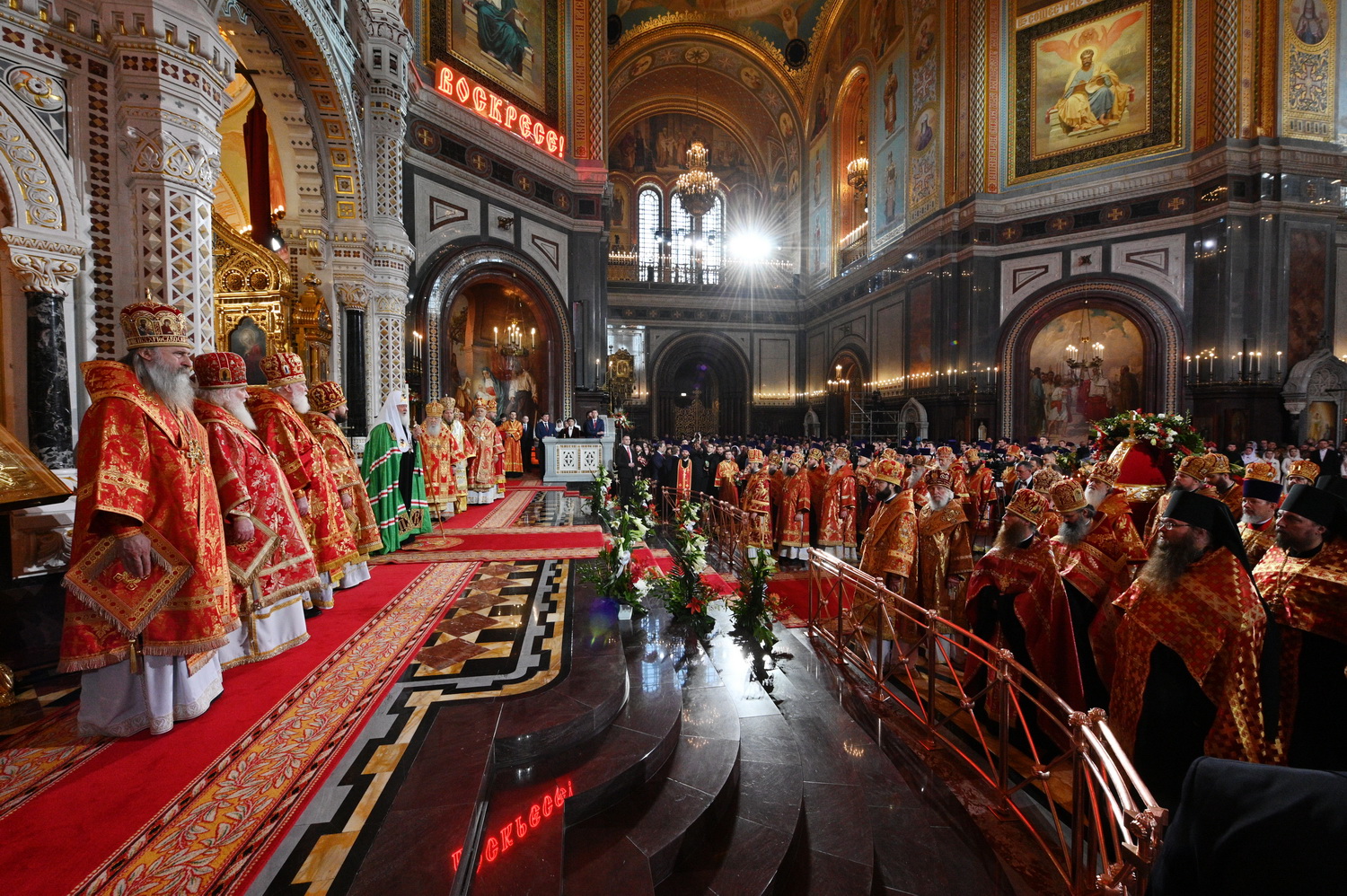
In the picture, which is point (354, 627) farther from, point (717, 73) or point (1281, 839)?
point (717, 73)

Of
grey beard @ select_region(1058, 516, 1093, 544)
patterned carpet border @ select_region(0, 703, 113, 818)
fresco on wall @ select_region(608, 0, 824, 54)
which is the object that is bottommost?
patterned carpet border @ select_region(0, 703, 113, 818)

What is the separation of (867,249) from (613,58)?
13.7m

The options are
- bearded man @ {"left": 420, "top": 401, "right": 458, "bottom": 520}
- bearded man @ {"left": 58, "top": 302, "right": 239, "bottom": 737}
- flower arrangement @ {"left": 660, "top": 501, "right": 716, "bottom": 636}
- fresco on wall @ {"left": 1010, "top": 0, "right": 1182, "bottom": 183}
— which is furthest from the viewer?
fresco on wall @ {"left": 1010, "top": 0, "right": 1182, "bottom": 183}

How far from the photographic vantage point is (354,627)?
3.84 m

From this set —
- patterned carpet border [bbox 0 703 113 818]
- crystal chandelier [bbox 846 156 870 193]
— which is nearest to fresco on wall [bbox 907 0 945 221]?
crystal chandelier [bbox 846 156 870 193]

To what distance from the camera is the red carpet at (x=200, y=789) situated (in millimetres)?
1717

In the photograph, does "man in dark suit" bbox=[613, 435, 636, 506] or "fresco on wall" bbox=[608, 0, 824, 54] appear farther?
"fresco on wall" bbox=[608, 0, 824, 54]

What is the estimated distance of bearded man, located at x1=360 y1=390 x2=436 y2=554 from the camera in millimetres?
6242

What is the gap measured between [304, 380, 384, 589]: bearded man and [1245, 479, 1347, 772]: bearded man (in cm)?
597

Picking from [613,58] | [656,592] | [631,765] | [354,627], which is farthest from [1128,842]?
[613,58]

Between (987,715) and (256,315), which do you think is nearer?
(987,715)

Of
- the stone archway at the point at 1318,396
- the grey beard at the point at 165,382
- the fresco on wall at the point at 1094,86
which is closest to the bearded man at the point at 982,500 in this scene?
the grey beard at the point at 165,382

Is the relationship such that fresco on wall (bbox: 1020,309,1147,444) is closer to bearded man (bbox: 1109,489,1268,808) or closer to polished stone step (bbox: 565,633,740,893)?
bearded man (bbox: 1109,489,1268,808)

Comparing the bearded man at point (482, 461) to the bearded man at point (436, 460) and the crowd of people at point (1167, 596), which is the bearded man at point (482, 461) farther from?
the crowd of people at point (1167, 596)
